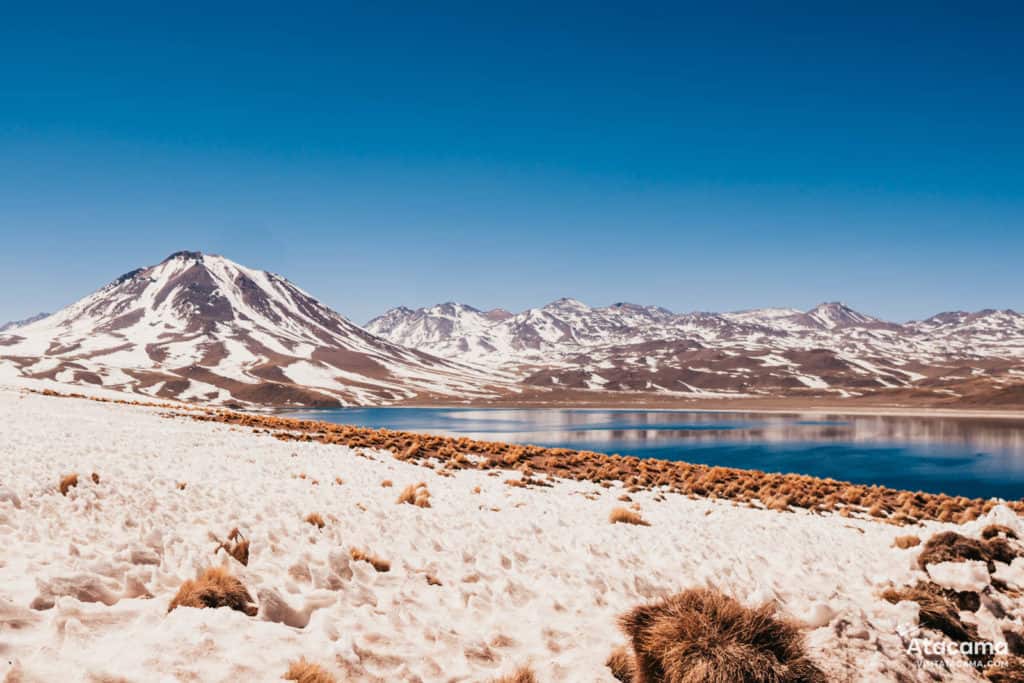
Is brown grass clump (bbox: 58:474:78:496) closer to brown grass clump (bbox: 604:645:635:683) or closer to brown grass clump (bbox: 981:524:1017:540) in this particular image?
brown grass clump (bbox: 604:645:635:683)

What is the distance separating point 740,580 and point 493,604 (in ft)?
17.0

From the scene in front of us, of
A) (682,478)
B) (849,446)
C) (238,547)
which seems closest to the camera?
(238,547)

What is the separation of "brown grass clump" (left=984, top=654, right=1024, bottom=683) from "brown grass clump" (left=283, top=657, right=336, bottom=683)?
816 cm

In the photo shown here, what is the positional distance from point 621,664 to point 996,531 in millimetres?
13147

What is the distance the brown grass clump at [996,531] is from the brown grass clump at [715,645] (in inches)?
421

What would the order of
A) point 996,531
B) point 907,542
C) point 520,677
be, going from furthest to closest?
point 907,542, point 996,531, point 520,677

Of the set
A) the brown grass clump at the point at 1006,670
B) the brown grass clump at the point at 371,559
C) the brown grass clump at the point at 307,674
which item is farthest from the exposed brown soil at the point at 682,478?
the brown grass clump at the point at 307,674

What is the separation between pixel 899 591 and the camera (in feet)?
32.4

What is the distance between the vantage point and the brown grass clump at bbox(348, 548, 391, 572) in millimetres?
8484

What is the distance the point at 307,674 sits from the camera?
507 centimetres

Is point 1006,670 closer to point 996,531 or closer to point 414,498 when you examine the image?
point 996,531

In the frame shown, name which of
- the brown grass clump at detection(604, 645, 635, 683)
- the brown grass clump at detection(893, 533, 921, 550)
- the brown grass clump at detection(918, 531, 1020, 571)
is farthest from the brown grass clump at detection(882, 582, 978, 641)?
the brown grass clump at detection(893, 533, 921, 550)

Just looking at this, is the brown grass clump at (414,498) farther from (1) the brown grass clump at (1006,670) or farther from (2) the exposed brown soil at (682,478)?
(1) the brown grass clump at (1006,670)

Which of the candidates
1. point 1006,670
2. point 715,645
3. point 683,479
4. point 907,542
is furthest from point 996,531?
point 683,479
